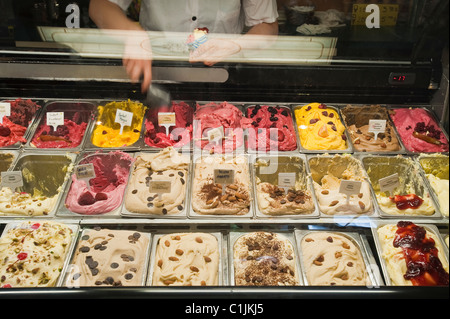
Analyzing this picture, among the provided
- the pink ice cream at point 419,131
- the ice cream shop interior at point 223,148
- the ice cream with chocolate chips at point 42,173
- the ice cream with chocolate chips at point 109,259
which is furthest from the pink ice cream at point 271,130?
the ice cream with chocolate chips at point 42,173

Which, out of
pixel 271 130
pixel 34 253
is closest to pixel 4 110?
pixel 34 253

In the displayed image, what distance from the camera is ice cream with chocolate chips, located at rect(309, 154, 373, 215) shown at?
270cm

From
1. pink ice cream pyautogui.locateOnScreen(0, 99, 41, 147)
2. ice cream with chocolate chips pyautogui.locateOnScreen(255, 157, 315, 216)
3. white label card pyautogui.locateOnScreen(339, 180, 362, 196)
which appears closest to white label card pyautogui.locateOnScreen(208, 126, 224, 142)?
ice cream with chocolate chips pyautogui.locateOnScreen(255, 157, 315, 216)

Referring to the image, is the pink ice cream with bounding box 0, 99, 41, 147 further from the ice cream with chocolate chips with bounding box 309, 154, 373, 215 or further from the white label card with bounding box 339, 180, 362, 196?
the white label card with bounding box 339, 180, 362, 196

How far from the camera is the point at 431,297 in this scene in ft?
6.67

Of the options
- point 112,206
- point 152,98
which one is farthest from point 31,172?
point 152,98

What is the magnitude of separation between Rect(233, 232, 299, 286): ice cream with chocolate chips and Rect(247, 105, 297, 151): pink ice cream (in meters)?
0.74

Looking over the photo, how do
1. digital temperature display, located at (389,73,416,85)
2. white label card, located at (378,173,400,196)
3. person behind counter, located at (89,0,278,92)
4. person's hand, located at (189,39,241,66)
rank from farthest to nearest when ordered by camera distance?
person behind counter, located at (89,0,278,92) < digital temperature display, located at (389,73,416,85) < person's hand, located at (189,39,241,66) < white label card, located at (378,173,400,196)

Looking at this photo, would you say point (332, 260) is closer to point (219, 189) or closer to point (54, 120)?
point (219, 189)

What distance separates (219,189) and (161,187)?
38 centimetres

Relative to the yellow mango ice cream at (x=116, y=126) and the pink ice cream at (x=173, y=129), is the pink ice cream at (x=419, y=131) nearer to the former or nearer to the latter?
the pink ice cream at (x=173, y=129)

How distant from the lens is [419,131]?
3.16m

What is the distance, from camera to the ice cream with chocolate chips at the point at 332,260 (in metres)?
2.41

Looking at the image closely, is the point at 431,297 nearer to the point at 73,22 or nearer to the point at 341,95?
the point at 341,95
